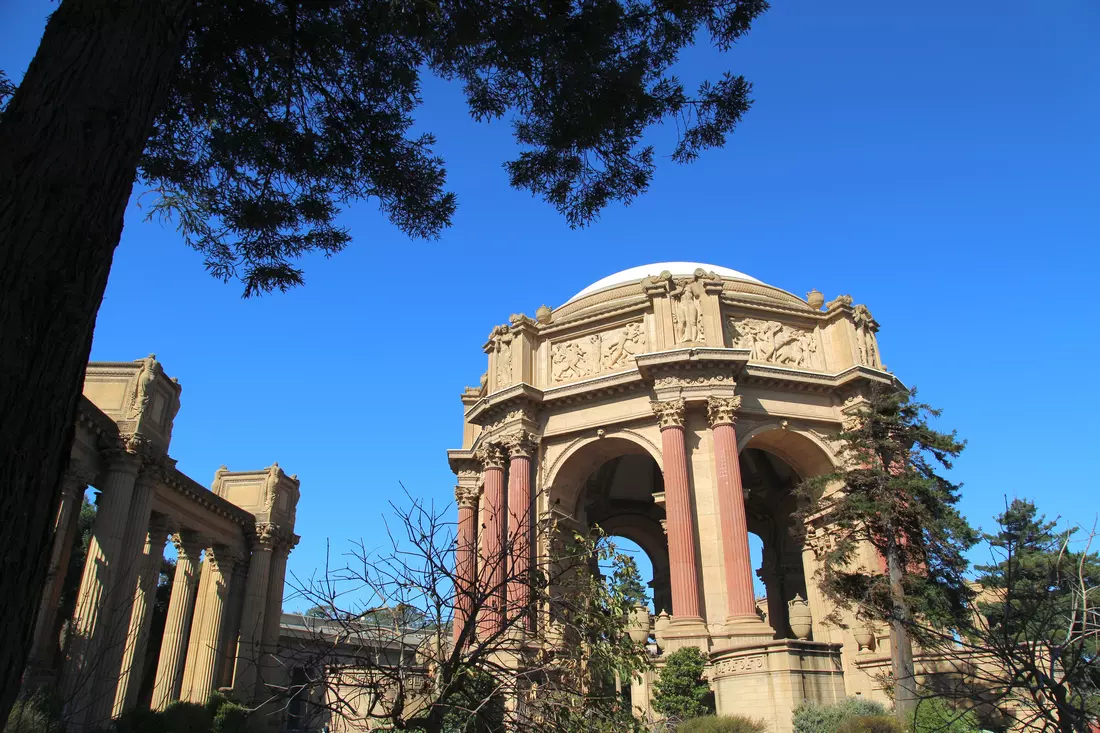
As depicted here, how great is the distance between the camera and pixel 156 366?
21219 millimetres

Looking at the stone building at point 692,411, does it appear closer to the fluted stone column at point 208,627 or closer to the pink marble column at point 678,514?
the pink marble column at point 678,514

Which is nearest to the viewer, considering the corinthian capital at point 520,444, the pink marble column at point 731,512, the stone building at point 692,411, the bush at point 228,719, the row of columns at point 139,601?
the row of columns at point 139,601

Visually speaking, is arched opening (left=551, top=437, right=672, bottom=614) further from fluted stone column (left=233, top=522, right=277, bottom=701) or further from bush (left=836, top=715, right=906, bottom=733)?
bush (left=836, top=715, right=906, bottom=733)

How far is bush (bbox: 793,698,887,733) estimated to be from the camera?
51.2 ft

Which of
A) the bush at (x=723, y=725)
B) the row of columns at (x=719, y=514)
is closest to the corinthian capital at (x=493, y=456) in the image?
the row of columns at (x=719, y=514)

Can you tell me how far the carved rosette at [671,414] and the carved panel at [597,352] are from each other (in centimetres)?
247

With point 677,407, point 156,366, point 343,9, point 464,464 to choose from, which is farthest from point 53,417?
point 464,464

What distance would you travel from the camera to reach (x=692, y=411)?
80.8 feet

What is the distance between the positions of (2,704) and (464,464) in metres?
29.8

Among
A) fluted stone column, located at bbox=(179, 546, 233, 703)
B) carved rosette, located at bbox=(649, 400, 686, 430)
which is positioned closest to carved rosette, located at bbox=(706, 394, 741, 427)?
carved rosette, located at bbox=(649, 400, 686, 430)

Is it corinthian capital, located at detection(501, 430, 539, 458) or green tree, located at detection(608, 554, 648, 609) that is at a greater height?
corinthian capital, located at detection(501, 430, 539, 458)

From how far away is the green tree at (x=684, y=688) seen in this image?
61.2 ft

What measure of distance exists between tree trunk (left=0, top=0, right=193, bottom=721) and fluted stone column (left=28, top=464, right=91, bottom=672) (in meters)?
15.8

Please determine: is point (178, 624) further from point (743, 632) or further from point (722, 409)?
point (722, 409)
